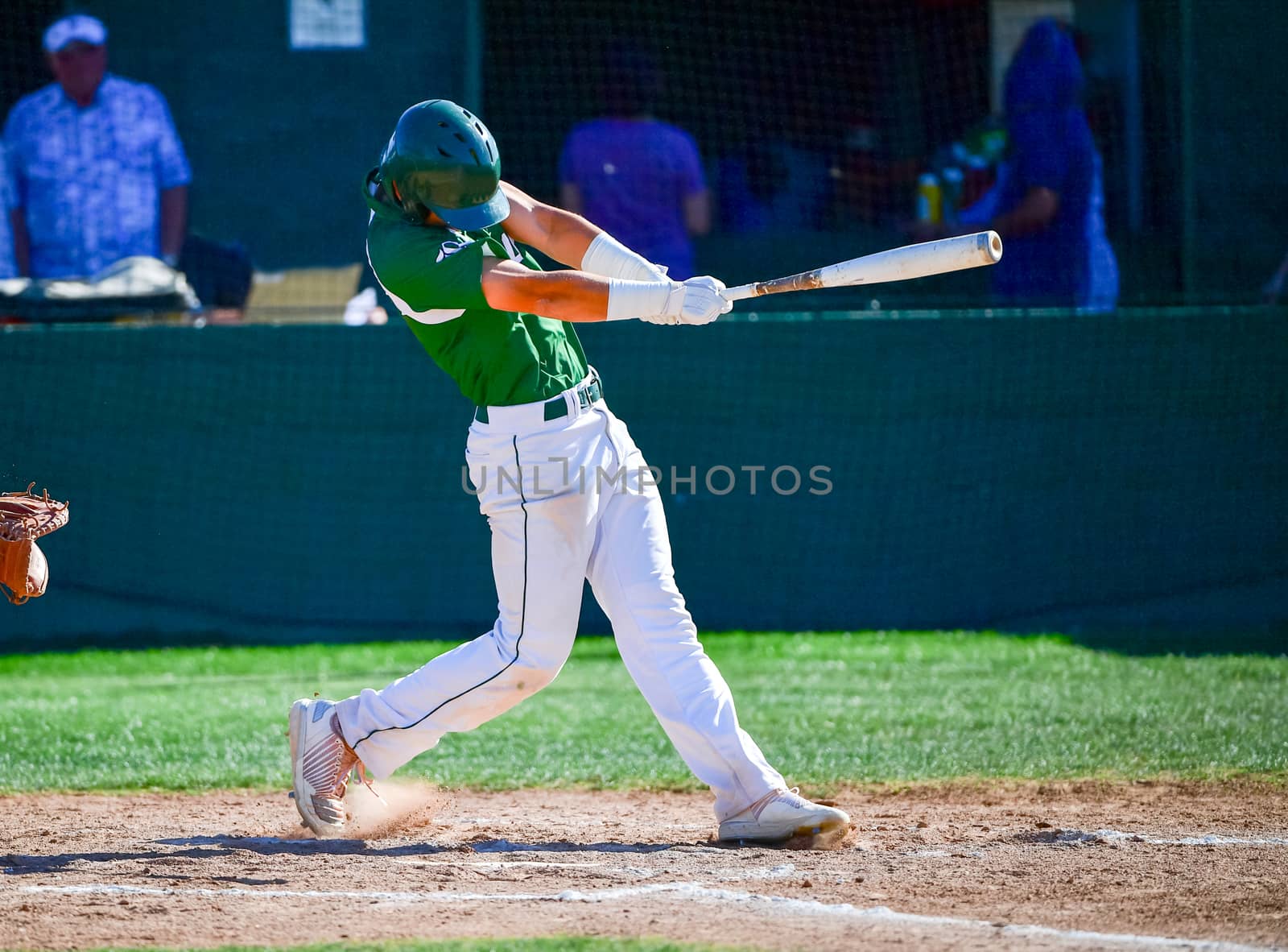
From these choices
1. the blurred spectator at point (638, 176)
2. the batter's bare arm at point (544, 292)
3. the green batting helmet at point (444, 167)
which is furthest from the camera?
the blurred spectator at point (638, 176)

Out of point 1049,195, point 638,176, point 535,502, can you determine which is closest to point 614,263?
point 535,502

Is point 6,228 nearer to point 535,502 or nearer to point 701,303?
point 535,502

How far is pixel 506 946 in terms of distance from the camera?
11.0 ft

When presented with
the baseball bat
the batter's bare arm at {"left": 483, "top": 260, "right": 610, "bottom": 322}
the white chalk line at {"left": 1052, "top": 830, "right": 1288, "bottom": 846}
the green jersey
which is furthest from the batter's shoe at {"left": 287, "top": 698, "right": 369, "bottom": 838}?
the white chalk line at {"left": 1052, "top": 830, "right": 1288, "bottom": 846}

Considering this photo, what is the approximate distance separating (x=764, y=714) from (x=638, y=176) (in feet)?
10.8

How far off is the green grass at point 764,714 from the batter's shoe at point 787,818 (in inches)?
46.5

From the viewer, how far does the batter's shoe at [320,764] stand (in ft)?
15.0

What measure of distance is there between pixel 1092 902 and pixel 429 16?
7.24 m

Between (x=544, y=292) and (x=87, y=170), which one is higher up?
(x=87, y=170)

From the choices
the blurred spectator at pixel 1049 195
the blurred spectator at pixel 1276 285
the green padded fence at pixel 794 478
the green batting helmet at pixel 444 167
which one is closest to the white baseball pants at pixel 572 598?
the green batting helmet at pixel 444 167

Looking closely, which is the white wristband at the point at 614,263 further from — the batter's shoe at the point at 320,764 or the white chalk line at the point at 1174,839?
the white chalk line at the point at 1174,839

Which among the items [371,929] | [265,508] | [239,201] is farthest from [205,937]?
[239,201]

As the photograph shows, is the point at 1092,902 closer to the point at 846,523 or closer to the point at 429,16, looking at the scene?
the point at 846,523

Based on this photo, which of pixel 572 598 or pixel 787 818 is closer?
pixel 787 818
